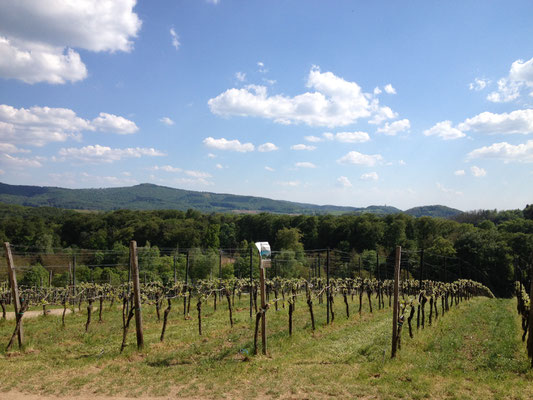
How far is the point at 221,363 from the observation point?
30.3 feet

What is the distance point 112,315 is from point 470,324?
19303 millimetres

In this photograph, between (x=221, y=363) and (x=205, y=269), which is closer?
(x=221, y=363)

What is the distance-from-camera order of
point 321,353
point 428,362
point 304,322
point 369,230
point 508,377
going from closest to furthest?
Result: point 508,377
point 428,362
point 321,353
point 304,322
point 369,230

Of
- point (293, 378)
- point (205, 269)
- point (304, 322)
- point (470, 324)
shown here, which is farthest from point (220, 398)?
point (205, 269)

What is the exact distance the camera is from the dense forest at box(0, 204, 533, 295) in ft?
157

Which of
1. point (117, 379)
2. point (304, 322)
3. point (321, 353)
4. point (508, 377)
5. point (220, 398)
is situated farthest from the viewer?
point (304, 322)

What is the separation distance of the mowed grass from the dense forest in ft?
96.2

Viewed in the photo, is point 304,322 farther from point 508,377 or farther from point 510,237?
point 510,237

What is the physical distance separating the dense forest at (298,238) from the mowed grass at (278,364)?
29310 mm

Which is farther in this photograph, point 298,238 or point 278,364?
point 298,238

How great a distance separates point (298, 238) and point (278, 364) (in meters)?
69.4

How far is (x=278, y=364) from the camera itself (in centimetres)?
900

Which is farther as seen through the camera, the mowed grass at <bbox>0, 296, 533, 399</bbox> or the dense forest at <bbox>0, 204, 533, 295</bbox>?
the dense forest at <bbox>0, 204, 533, 295</bbox>

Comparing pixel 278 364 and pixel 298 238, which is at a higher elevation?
pixel 278 364
